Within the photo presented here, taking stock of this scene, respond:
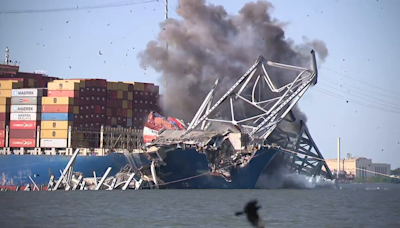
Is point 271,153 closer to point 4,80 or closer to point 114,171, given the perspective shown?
point 114,171

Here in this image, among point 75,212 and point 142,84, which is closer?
point 75,212

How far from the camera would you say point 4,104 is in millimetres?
92562

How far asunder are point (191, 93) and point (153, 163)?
16.8 m

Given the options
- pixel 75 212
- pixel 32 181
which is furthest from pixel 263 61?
pixel 75 212

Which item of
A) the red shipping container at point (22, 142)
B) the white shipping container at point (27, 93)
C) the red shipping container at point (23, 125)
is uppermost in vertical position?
the white shipping container at point (27, 93)

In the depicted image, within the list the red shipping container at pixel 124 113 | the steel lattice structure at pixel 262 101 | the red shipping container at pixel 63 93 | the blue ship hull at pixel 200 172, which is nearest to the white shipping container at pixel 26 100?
the red shipping container at pixel 63 93

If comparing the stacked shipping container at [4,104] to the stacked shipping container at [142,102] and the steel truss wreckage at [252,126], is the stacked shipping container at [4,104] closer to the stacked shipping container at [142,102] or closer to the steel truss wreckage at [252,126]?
the stacked shipping container at [142,102]

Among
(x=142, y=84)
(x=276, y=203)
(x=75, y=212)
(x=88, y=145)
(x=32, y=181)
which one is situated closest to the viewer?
(x=75, y=212)

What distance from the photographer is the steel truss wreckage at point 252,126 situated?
84375mm

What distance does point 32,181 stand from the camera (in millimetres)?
87562

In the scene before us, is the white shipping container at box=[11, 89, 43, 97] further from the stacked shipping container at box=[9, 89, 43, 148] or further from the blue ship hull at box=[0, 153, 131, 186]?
the blue ship hull at box=[0, 153, 131, 186]

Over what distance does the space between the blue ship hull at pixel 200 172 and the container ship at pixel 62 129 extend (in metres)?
3.65

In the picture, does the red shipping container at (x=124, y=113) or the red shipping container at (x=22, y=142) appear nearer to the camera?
the red shipping container at (x=22, y=142)

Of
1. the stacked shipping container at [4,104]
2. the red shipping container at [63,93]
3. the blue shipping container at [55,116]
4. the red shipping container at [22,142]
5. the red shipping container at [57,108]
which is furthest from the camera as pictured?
the stacked shipping container at [4,104]
